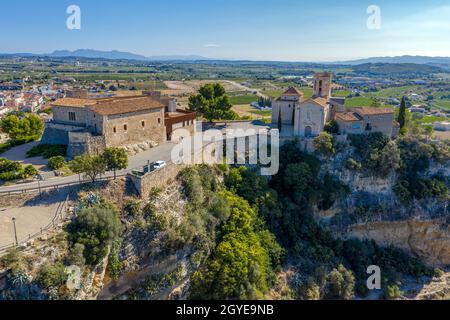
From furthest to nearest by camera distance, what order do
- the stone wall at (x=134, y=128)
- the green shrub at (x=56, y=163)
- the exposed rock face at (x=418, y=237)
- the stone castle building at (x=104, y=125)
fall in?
the exposed rock face at (x=418, y=237) < the stone wall at (x=134, y=128) < the stone castle building at (x=104, y=125) < the green shrub at (x=56, y=163)

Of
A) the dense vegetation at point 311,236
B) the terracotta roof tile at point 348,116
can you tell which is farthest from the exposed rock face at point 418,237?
the terracotta roof tile at point 348,116

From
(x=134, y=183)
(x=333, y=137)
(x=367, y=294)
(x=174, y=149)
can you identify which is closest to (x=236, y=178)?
(x=174, y=149)

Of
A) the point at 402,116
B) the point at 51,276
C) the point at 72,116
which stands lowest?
the point at 51,276

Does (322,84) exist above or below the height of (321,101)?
above

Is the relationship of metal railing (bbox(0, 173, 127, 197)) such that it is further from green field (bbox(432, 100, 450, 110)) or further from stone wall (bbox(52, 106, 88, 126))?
green field (bbox(432, 100, 450, 110))

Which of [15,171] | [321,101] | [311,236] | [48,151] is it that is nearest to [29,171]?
[15,171]

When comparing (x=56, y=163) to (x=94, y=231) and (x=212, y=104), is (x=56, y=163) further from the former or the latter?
(x=212, y=104)

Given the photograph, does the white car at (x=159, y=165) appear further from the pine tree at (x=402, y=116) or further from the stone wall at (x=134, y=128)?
the pine tree at (x=402, y=116)
